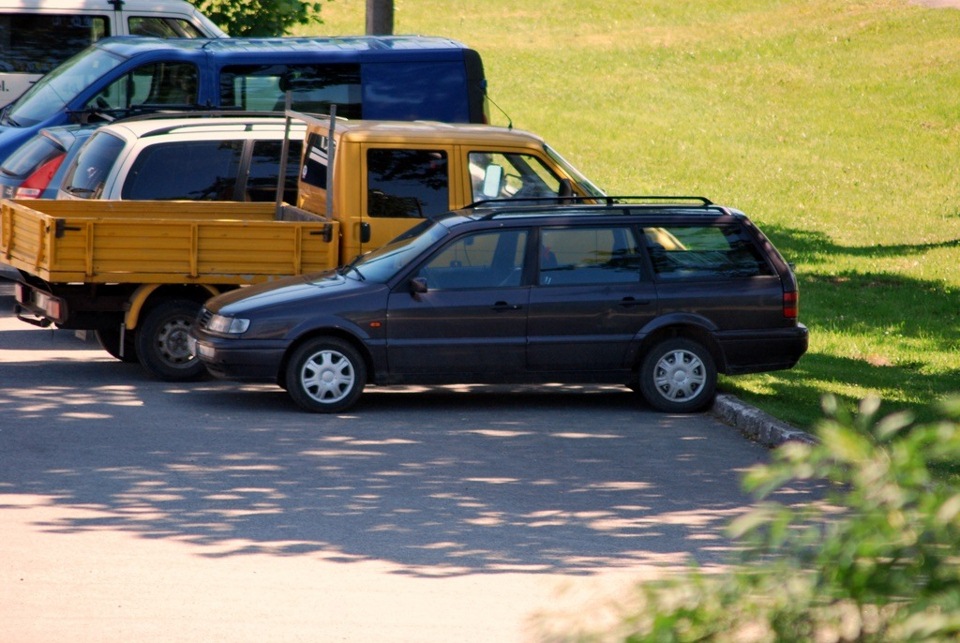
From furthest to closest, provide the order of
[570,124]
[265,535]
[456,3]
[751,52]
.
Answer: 1. [456,3]
2. [751,52]
3. [570,124]
4. [265,535]

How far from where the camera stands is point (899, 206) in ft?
86.9

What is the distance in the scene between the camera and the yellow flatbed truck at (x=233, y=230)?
11.9 metres

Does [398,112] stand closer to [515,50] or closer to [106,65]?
[106,65]

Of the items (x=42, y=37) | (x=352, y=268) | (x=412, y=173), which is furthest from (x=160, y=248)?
(x=42, y=37)

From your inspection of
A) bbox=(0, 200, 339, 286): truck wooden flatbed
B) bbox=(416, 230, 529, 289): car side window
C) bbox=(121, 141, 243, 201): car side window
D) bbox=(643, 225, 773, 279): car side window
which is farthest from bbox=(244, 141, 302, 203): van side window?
bbox=(643, 225, 773, 279): car side window

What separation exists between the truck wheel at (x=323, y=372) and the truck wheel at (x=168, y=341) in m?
1.42

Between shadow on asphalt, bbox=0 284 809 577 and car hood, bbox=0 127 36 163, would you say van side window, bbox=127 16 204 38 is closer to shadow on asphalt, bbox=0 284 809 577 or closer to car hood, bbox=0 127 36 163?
car hood, bbox=0 127 36 163

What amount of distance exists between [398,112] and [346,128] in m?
4.30

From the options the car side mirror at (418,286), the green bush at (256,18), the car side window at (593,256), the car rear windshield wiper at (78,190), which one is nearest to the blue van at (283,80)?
the car rear windshield wiper at (78,190)

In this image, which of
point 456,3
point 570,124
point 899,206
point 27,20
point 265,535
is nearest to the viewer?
point 265,535

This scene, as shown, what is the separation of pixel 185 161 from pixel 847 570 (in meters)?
11.7

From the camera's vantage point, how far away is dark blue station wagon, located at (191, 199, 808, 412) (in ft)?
37.0

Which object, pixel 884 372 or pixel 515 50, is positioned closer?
pixel 884 372

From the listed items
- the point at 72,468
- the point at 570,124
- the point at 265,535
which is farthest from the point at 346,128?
the point at 570,124
